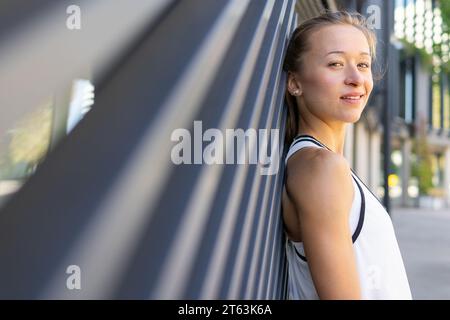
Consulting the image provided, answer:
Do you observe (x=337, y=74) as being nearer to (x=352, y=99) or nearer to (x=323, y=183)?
(x=352, y=99)

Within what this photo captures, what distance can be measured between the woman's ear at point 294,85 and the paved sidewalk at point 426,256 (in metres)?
4.71

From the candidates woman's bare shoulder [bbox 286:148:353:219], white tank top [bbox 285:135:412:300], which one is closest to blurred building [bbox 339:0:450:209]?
white tank top [bbox 285:135:412:300]

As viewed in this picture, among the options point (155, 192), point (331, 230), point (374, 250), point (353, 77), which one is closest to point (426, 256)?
point (353, 77)

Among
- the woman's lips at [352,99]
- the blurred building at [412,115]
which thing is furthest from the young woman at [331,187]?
the blurred building at [412,115]

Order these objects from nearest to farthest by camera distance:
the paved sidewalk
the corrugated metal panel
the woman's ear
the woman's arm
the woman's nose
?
1. the corrugated metal panel
2. the woman's arm
3. the woman's nose
4. the woman's ear
5. the paved sidewalk

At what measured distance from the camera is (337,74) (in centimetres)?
166

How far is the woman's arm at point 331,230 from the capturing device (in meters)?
1.30

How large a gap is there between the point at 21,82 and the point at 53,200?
0.47 ft

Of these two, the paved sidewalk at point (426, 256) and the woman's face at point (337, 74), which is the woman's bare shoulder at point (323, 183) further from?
the paved sidewalk at point (426, 256)

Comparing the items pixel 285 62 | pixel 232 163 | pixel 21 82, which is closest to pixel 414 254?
pixel 285 62

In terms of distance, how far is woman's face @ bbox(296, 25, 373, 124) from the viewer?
166 centimetres

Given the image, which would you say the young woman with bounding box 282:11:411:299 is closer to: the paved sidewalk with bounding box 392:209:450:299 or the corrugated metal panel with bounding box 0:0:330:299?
the corrugated metal panel with bounding box 0:0:330:299

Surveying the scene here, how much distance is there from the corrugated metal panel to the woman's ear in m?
0.36

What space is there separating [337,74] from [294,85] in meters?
0.20
